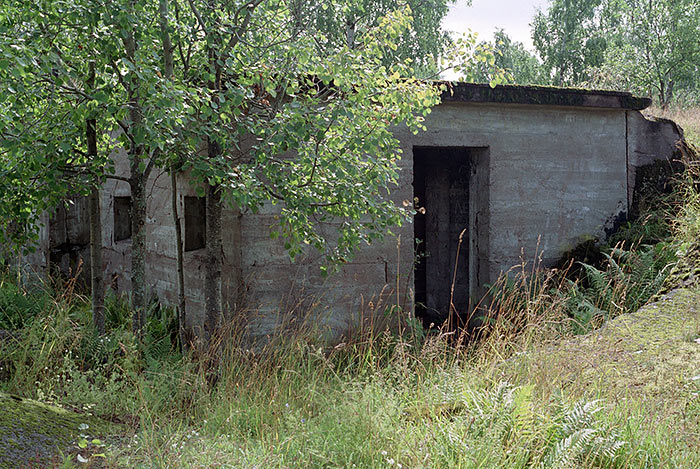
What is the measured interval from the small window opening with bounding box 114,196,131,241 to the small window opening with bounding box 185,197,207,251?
223cm

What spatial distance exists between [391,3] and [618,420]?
22727 mm

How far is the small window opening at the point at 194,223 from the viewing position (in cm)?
718

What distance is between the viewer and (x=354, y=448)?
305cm

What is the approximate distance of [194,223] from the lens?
23.9 ft

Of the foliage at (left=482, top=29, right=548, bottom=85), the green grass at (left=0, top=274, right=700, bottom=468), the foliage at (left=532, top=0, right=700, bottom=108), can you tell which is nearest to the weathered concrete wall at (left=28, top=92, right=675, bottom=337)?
the green grass at (left=0, top=274, right=700, bottom=468)

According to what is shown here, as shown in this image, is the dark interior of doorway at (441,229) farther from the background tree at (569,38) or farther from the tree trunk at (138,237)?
the background tree at (569,38)

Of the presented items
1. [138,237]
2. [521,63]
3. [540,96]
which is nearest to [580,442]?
[138,237]

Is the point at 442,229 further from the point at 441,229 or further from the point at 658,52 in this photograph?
the point at 658,52

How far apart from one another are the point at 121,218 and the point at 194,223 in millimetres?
2539

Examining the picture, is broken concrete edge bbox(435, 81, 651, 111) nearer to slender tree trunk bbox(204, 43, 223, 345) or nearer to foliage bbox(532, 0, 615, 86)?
slender tree trunk bbox(204, 43, 223, 345)

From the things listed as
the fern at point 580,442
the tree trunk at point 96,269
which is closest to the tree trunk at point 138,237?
the tree trunk at point 96,269

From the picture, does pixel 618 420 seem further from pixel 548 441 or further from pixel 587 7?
pixel 587 7

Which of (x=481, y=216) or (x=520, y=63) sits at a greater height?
(x=520, y=63)

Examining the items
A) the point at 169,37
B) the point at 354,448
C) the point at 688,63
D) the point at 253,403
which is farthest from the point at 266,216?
the point at 688,63
